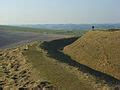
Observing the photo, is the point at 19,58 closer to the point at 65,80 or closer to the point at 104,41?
the point at 104,41

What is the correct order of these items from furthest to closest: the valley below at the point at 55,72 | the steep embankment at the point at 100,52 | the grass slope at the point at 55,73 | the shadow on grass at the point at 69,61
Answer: the steep embankment at the point at 100,52 < the shadow on grass at the point at 69,61 < the valley below at the point at 55,72 < the grass slope at the point at 55,73

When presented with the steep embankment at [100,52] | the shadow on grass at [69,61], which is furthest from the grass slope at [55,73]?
the steep embankment at [100,52]

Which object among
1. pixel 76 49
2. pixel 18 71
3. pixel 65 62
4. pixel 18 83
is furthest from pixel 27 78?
pixel 76 49

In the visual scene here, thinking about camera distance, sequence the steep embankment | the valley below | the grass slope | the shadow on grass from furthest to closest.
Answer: the steep embankment
the shadow on grass
the valley below
the grass slope

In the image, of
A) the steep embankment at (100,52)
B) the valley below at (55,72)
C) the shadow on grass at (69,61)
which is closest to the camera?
the valley below at (55,72)

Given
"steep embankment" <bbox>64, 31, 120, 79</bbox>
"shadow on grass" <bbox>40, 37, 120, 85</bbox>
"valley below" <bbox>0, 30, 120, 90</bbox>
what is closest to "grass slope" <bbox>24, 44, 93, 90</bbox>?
"valley below" <bbox>0, 30, 120, 90</bbox>

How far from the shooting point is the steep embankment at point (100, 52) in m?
28.5

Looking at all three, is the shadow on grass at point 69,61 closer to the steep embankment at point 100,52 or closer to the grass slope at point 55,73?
the steep embankment at point 100,52

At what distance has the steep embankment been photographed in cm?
2850

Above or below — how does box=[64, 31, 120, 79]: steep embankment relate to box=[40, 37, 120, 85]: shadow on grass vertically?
above

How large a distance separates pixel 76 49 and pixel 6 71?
32.2 feet

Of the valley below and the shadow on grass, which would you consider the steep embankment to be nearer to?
the valley below

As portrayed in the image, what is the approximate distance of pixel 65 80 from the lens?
23453 millimetres

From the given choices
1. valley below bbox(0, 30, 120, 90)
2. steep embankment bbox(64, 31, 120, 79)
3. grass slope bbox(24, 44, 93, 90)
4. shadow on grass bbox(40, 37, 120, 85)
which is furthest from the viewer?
steep embankment bbox(64, 31, 120, 79)
